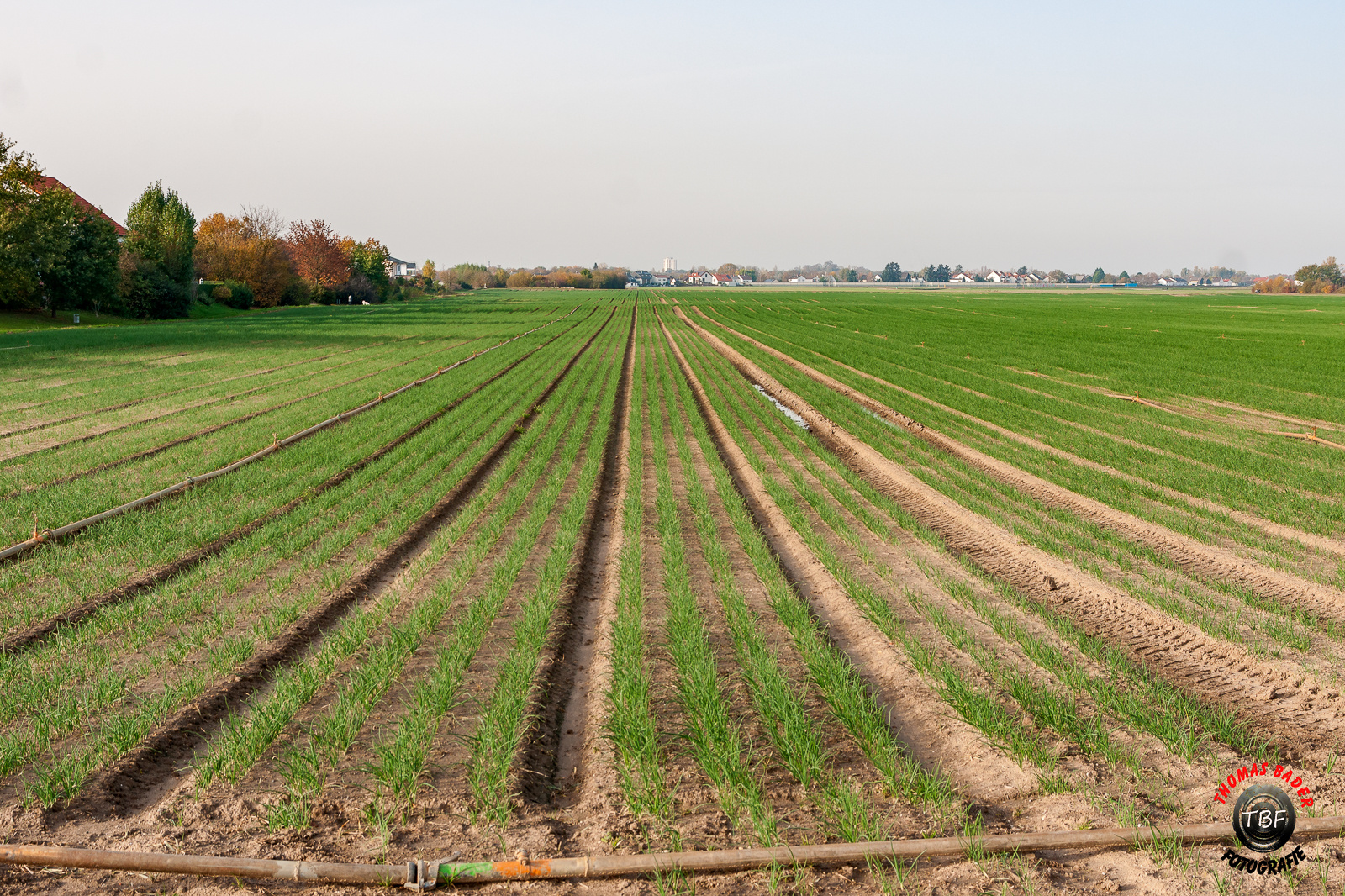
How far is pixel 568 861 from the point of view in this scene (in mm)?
3732

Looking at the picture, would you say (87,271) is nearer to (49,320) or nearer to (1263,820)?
(49,320)

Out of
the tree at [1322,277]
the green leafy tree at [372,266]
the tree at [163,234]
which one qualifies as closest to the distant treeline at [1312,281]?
the tree at [1322,277]

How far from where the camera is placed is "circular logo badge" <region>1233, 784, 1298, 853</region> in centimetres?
384

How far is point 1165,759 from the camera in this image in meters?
4.57

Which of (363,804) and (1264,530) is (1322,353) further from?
(363,804)

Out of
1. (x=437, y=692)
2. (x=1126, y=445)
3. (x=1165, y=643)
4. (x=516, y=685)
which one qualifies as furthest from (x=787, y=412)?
(x=437, y=692)

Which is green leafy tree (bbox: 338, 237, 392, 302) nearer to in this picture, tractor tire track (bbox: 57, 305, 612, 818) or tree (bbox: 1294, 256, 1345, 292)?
tractor tire track (bbox: 57, 305, 612, 818)

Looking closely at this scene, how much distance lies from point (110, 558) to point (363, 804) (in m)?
5.45

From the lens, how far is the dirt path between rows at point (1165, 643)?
5059 millimetres

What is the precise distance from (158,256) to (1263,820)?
6434 centimetres

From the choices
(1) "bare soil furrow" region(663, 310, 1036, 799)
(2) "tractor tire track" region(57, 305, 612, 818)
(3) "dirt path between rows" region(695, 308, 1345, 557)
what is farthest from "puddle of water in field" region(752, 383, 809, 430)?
(2) "tractor tire track" region(57, 305, 612, 818)

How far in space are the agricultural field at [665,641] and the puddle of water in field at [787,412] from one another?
1.34m

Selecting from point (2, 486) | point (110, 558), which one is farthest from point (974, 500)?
point (2, 486)

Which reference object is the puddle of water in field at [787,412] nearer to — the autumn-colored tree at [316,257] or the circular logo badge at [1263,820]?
the circular logo badge at [1263,820]
